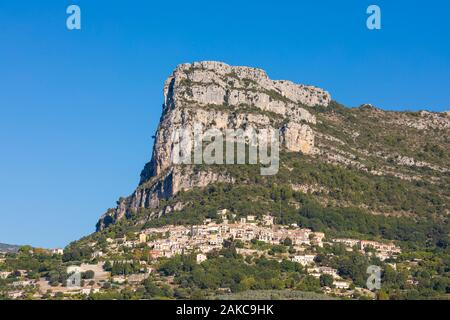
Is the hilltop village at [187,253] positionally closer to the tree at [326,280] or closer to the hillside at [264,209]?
the tree at [326,280]

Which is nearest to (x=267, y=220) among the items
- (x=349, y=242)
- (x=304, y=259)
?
(x=349, y=242)

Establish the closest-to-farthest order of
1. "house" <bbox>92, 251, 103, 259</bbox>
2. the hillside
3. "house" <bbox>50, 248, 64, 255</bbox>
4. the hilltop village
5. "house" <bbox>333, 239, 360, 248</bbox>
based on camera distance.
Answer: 1. the hilltop village
2. the hillside
3. "house" <bbox>92, 251, 103, 259</bbox>
4. "house" <bbox>333, 239, 360, 248</bbox>
5. "house" <bbox>50, 248, 64, 255</bbox>


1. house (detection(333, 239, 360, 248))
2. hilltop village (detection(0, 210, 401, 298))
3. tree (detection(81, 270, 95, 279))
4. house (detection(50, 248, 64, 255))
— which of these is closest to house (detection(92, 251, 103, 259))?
hilltop village (detection(0, 210, 401, 298))

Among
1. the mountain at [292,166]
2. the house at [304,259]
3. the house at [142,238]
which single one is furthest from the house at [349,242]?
the house at [142,238]

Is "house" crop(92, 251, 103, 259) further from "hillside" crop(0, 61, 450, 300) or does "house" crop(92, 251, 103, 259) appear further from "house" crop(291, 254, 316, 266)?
"house" crop(291, 254, 316, 266)
